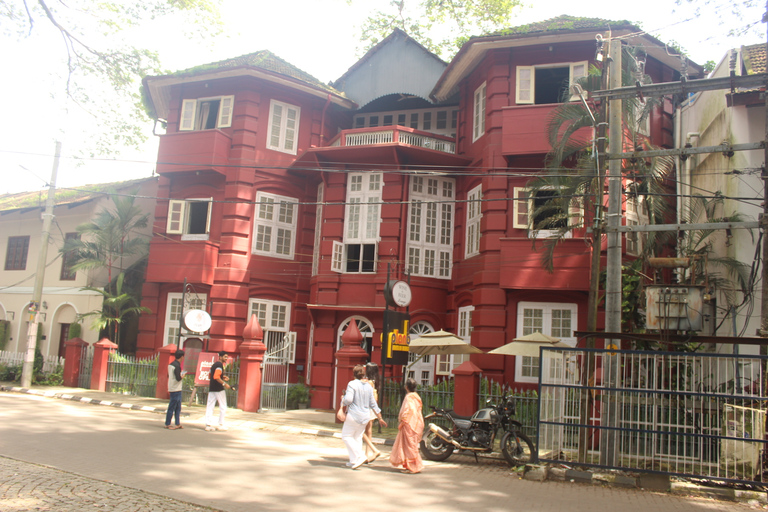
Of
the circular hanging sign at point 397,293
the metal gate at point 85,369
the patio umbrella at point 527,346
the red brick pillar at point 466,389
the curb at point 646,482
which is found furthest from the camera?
the metal gate at point 85,369

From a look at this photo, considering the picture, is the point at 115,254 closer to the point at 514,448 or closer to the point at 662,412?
the point at 514,448

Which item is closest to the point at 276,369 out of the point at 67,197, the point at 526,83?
the point at 526,83

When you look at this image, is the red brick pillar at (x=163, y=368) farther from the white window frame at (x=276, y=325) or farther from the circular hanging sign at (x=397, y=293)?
the circular hanging sign at (x=397, y=293)

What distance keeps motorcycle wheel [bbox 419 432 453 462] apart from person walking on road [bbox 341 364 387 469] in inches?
62.8

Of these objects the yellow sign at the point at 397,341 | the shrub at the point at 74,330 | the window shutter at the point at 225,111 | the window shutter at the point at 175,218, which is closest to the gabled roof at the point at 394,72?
the window shutter at the point at 225,111

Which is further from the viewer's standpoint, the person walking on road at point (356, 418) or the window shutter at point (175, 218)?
the window shutter at point (175, 218)

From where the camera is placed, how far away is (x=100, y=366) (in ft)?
66.7

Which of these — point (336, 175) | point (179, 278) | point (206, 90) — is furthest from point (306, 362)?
point (206, 90)

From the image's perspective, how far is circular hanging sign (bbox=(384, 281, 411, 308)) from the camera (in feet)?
50.9

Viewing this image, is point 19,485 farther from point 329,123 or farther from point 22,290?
point 22,290

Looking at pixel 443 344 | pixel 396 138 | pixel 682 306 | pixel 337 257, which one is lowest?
pixel 443 344

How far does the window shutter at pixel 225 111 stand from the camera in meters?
21.1

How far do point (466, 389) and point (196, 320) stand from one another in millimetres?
7883

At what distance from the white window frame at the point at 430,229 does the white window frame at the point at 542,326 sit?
3.50 metres
